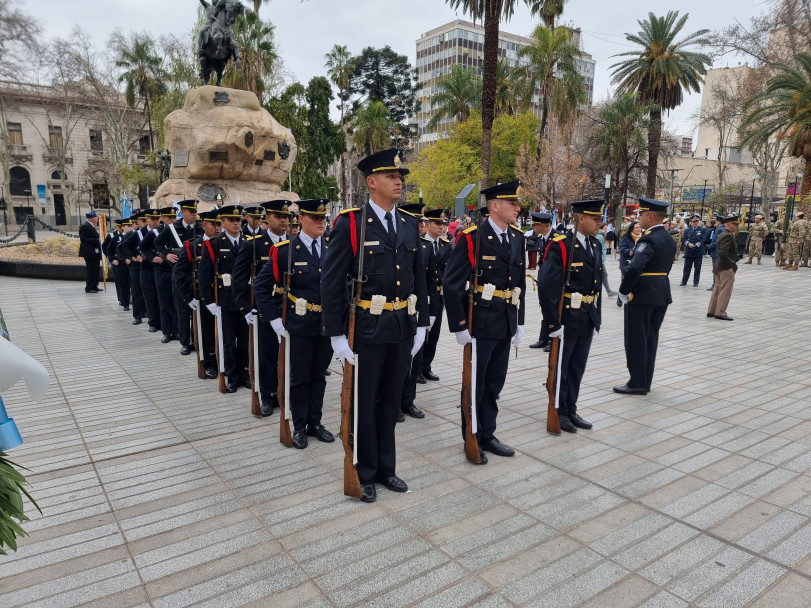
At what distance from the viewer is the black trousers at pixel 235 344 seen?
6445 millimetres

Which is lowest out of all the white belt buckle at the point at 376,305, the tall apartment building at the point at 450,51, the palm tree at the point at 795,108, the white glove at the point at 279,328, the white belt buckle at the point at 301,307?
the white glove at the point at 279,328

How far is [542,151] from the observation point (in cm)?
3966

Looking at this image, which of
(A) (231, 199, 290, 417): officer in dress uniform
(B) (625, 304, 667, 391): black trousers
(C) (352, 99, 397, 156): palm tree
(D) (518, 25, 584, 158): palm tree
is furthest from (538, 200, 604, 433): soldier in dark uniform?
(C) (352, 99, 397, 156): palm tree

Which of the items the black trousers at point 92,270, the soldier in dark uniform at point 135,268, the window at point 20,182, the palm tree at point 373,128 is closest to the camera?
the soldier in dark uniform at point 135,268

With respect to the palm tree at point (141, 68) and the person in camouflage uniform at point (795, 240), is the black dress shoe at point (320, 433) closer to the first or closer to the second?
the person in camouflage uniform at point (795, 240)

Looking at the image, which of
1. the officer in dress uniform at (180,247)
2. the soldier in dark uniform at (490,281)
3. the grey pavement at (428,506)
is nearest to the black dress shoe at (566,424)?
the grey pavement at (428,506)

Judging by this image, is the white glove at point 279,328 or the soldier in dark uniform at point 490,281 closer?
the soldier in dark uniform at point 490,281

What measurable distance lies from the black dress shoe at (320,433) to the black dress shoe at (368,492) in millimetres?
1103

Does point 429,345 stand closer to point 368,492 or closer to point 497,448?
point 497,448

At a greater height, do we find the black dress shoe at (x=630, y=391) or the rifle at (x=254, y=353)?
the rifle at (x=254, y=353)

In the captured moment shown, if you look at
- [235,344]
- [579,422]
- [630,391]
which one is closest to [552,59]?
[630,391]

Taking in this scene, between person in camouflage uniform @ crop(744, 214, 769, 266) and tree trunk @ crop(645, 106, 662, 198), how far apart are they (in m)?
8.97

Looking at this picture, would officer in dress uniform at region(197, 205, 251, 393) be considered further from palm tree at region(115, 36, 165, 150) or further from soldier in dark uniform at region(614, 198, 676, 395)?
palm tree at region(115, 36, 165, 150)

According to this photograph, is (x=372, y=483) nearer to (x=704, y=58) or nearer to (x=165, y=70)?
(x=704, y=58)
